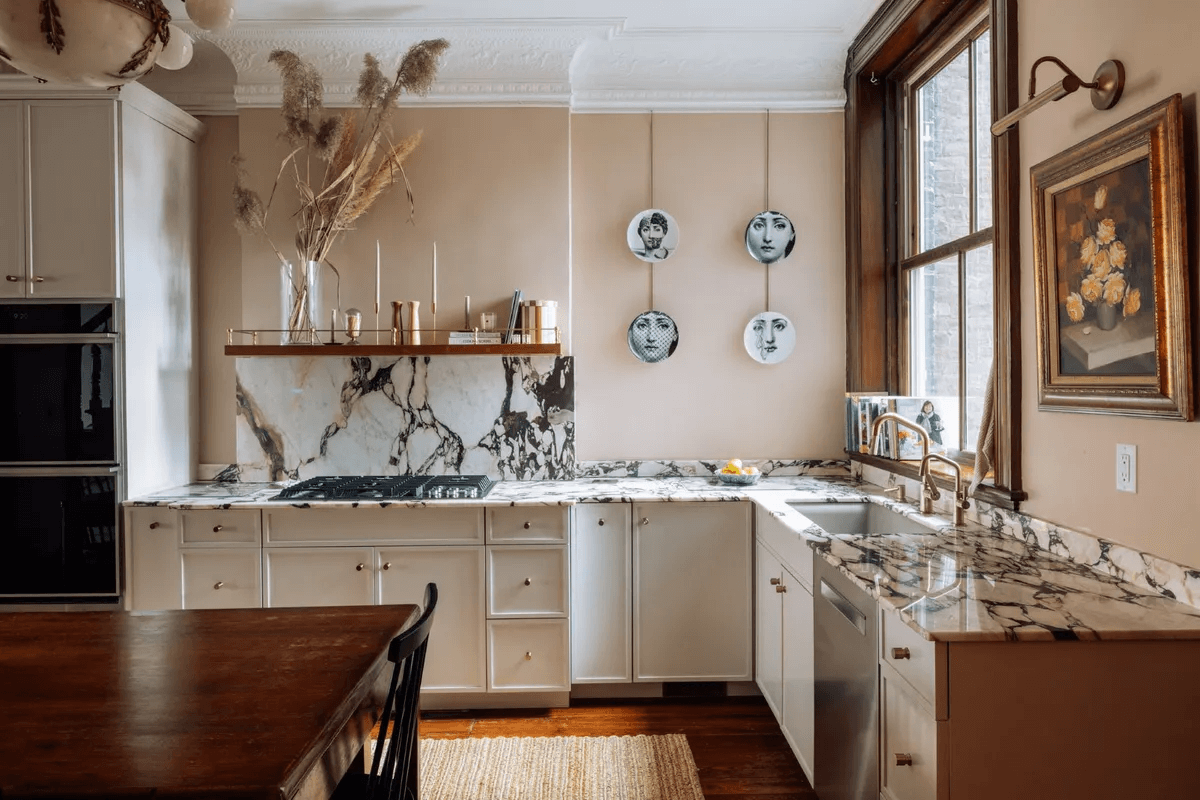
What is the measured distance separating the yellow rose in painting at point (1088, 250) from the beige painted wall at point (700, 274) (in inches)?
69.8

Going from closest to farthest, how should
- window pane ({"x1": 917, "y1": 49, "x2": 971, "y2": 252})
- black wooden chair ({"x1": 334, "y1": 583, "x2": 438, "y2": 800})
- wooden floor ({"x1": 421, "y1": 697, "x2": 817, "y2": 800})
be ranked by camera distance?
black wooden chair ({"x1": 334, "y1": 583, "x2": 438, "y2": 800}) → wooden floor ({"x1": 421, "y1": 697, "x2": 817, "y2": 800}) → window pane ({"x1": 917, "y1": 49, "x2": 971, "y2": 252})

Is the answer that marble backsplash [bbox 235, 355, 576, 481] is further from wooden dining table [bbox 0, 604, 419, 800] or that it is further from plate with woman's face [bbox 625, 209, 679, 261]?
wooden dining table [bbox 0, 604, 419, 800]

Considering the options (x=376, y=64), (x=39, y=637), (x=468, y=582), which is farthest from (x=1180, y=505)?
(x=376, y=64)

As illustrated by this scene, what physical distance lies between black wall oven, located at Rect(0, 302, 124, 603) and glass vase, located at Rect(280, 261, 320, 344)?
0.67m

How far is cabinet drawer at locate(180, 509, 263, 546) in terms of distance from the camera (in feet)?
9.92

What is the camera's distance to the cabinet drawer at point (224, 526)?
3.02 m

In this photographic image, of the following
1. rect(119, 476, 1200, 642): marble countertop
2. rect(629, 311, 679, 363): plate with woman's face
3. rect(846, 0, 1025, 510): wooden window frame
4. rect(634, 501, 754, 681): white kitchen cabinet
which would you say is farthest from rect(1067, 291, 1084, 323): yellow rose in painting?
rect(629, 311, 679, 363): plate with woman's face

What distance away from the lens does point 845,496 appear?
302 centimetres

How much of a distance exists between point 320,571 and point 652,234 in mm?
2067

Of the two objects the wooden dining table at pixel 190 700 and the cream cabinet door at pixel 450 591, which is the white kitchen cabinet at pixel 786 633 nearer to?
the cream cabinet door at pixel 450 591

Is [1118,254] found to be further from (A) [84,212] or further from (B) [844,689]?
(A) [84,212]

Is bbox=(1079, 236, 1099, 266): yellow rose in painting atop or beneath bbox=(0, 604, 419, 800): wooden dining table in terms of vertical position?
atop

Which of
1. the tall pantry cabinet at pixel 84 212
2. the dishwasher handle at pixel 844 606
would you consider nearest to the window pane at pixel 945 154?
the dishwasher handle at pixel 844 606

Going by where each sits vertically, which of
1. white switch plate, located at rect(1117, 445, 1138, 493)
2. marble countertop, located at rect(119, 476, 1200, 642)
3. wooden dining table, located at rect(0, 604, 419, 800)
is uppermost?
white switch plate, located at rect(1117, 445, 1138, 493)
